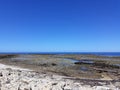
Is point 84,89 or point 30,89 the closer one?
point 30,89

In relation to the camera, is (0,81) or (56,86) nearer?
(56,86)

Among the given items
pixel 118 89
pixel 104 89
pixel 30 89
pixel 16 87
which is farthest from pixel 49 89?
pixel 118 89

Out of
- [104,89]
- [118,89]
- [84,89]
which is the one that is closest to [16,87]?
[84,89]

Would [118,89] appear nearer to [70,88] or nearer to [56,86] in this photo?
[70,88]

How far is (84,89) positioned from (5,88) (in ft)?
11.5

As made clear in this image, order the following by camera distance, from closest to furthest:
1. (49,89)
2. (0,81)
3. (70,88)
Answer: (49,89) < (70,88) < (0,81)

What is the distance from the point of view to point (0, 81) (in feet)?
24.1

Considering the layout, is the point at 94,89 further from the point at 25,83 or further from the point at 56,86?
the point at 25,83

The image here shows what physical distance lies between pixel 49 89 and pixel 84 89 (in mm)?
1707

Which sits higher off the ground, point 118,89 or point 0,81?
point 0,81

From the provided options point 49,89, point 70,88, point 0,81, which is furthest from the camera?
point 0,81

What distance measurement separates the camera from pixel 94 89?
274 inches

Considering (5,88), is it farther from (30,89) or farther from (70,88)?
(70,88)

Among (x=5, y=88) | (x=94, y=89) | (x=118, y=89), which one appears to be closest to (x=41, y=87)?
(x=5, y=88)
